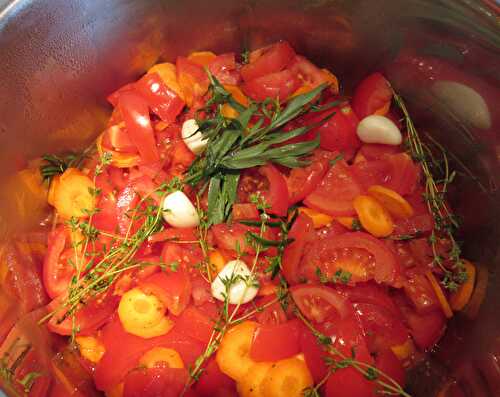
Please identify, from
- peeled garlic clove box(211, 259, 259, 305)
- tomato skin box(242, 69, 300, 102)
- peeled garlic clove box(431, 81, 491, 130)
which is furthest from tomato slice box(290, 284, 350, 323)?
peeled garlic clove box(431, 81, 491, 130)

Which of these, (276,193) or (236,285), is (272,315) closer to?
(236,285)

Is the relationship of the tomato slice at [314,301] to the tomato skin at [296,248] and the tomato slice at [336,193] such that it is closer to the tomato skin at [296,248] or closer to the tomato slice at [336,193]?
the tomato skin at [296,248]

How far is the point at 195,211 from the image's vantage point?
1.93 metres

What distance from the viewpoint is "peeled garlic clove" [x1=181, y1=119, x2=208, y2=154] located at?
2.04m

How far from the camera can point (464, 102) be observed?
2.06 metres

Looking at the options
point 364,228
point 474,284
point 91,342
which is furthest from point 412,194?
point 91,342

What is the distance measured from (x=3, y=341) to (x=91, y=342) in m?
0.35

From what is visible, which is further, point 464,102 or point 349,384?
point 464,102

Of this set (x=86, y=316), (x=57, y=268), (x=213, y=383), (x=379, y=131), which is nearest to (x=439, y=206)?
(x=379, y=131)

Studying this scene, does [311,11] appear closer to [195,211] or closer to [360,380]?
[195,211]

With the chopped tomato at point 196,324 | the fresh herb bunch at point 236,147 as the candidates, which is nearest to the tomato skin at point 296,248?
the fresh herb bunch at point 236,147

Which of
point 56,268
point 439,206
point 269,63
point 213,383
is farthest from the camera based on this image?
point 269,63

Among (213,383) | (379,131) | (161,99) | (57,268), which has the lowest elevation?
(213,383)

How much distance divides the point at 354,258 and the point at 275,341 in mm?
480
